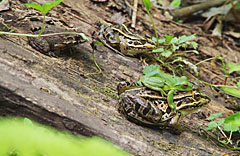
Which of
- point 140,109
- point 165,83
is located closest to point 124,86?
point 140,109

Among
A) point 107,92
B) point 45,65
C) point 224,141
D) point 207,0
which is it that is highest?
point 207,0

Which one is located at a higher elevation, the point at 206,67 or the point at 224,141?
the point at 206,67

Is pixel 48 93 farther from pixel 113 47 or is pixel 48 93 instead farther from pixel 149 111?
pixel 113 47

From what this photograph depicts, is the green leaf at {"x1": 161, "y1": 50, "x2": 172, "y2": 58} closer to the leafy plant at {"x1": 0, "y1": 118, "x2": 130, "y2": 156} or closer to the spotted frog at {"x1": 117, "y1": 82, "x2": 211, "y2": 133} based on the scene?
the spotted frog at {"x1": 117, "y1": 82, "x2": 211, "y2": 133}

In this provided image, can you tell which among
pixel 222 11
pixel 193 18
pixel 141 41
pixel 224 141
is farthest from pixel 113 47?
pixel 222 11

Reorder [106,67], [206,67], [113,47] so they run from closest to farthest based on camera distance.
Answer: [106,67], [113,47], [206,67]

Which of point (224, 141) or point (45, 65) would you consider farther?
point (224, 141)

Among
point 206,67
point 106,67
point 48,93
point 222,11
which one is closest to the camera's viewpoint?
point 48,93
